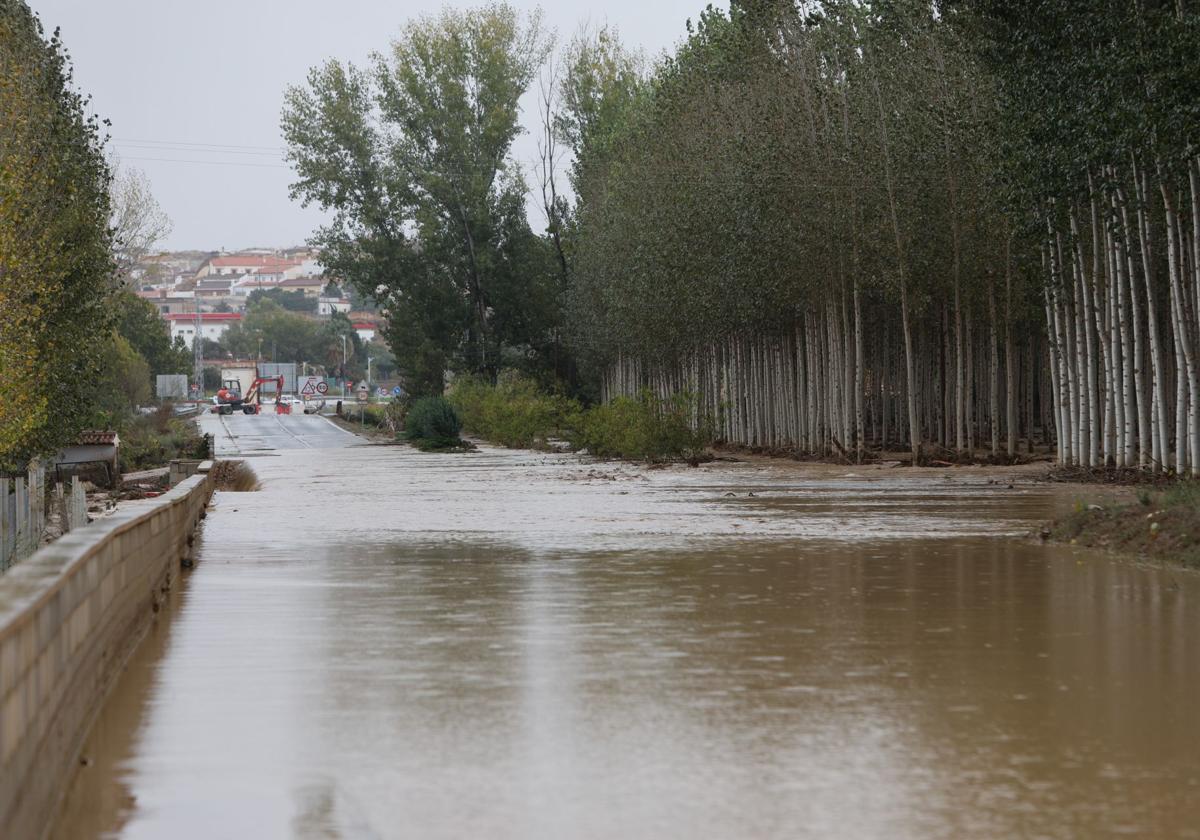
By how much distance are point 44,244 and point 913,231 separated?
76.1 feet

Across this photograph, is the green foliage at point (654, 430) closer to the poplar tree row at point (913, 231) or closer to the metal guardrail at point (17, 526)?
the poplar tree row at point (913, 231)

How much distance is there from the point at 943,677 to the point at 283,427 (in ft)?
292

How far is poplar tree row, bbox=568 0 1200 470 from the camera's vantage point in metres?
32.6

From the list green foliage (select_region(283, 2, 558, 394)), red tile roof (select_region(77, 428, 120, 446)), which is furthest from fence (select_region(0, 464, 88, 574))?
green foliage (select_region(283, 2, 558, 394))

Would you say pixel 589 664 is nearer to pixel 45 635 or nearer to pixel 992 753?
pixel 992 753

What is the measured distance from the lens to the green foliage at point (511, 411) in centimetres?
7062

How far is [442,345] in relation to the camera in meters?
93.6

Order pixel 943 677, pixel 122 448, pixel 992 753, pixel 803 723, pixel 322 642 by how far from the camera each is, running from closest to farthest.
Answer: pixel 992 753
pixel 803 723
pixel 943 677
pixel 322 642
pixel 122 448

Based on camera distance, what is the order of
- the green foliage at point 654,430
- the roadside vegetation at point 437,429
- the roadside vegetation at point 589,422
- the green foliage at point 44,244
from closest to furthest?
the green foliage at point 44,244, the green foliage at point 654,430, the roadside vegetation at point 589,422, the roadside vegetation at point 437,429

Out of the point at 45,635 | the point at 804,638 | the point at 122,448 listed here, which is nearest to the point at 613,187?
the point at 122,448

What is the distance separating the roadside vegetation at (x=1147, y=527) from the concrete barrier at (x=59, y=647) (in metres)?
10.3

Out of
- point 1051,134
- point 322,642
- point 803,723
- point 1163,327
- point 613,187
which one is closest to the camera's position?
point 803,723

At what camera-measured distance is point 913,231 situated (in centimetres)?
4556

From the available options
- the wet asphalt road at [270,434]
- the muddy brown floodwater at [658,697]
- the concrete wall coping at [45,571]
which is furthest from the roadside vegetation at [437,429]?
the concrete wall coping at [45,571]
